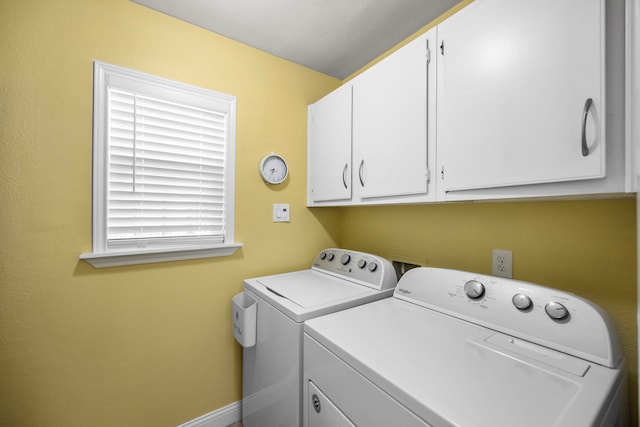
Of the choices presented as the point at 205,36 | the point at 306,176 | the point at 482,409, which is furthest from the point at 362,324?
the point at 205,36

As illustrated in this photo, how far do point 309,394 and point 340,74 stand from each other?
2137 millimetres

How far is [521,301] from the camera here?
0.95m

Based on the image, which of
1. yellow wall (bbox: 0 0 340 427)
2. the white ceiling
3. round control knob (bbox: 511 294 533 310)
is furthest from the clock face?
round control knob (bbox: 511 294 533 310)

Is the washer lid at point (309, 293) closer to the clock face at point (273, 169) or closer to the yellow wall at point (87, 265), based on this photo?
the yellow wall at point (87, 265)

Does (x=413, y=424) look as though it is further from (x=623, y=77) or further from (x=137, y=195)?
(x=137, y=195)

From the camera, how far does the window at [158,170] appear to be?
132cm

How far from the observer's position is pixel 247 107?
5.72ft

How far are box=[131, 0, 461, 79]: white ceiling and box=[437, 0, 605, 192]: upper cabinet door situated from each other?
0.49 meters

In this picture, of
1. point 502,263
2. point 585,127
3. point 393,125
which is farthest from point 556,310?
point 393,125

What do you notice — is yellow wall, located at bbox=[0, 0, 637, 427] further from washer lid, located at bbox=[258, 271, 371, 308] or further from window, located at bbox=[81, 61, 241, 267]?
washer lid, located at bbox=[258, 271, 371, 308]

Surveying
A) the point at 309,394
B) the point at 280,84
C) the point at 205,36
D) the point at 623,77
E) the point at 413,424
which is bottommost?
the point at 309,394

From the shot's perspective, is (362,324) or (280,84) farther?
(280,84)

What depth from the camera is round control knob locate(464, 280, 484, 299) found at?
1069mm

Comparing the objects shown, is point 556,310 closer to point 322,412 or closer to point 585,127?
point 585,127
